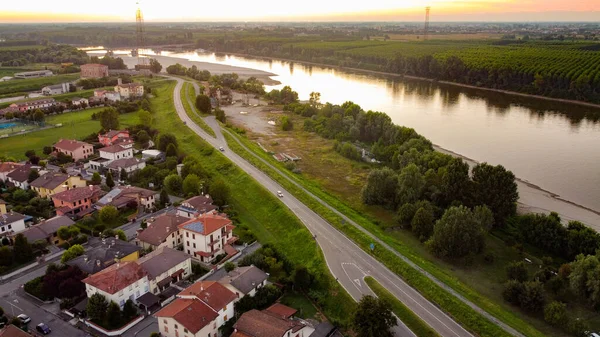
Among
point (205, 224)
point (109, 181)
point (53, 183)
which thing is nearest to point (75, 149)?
point (109, 181)

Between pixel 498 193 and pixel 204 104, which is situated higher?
pixel 204 104

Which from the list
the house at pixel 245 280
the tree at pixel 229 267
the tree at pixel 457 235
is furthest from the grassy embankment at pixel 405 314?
the tree at pixel 229 267

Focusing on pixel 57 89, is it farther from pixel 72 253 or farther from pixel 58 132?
pixel 72 253

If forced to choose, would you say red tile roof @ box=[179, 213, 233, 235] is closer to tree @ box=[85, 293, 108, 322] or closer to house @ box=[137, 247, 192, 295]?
house @ box=[137, 247, 192, 295]

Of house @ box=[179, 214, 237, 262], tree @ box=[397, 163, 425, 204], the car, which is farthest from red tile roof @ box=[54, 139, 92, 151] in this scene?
tree @ box=[397, 163, 425, 204]

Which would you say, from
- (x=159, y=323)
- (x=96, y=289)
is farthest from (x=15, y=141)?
(x=159, y=323)

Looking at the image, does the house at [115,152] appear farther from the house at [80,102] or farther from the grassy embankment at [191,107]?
the house at [80,102]
